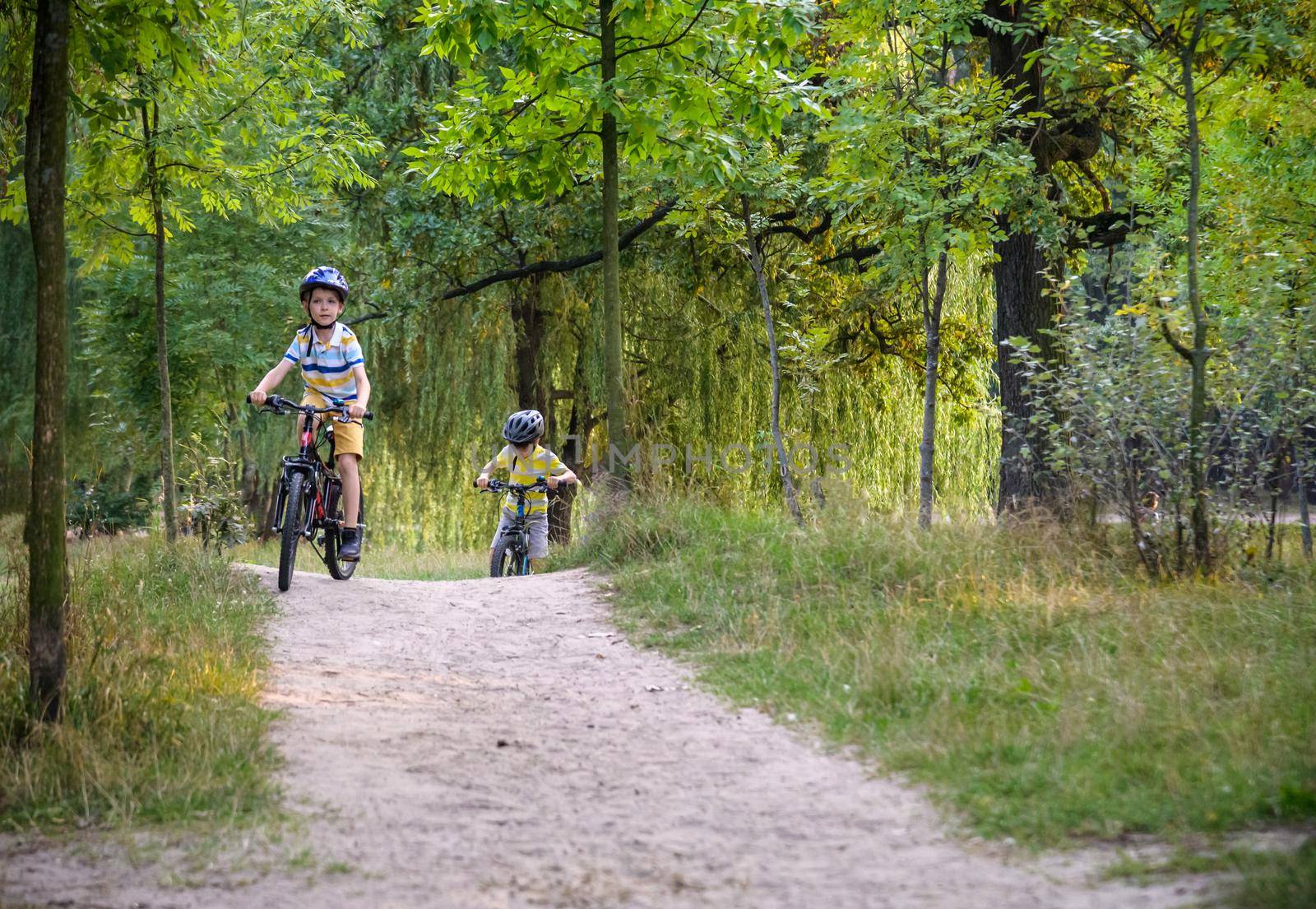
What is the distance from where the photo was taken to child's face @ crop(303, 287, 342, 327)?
8891mm

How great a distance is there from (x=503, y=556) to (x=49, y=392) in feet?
20.4

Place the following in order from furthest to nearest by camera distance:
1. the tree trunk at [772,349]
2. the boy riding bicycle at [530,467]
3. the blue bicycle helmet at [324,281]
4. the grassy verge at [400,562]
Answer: the grassy verge at [400,562] → the tree trunk at [772,349] → the boy riding bicycle at [530,467] → the blue bicycle helmet at [324,281]

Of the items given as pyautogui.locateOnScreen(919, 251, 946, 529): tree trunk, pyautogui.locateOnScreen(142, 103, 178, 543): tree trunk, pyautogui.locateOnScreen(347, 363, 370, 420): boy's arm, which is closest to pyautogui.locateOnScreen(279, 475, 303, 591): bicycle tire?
pyautogui.locateOnScreen(347, 363, 370, 420): boy's arm

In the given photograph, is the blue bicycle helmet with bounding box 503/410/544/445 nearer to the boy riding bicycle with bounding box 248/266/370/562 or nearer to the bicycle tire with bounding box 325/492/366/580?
the bicycle tire with bounding box 325/492/366/580

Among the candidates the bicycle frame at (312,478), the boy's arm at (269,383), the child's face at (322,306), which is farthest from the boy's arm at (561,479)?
the boy's arm at (269,383)

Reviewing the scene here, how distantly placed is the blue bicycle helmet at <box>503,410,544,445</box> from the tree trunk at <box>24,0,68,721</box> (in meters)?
5.80

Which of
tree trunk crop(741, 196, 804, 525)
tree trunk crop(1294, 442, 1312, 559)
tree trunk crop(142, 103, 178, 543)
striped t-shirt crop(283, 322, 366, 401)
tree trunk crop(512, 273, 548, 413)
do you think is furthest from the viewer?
tree trunk crop(512, 273, 548, 413)

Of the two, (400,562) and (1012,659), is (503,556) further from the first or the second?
(400,562)

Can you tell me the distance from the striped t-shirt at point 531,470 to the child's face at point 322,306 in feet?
7.69

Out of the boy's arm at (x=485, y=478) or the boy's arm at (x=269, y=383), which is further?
the boy's arm at (x=485, y=478)

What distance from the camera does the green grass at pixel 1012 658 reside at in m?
4.18

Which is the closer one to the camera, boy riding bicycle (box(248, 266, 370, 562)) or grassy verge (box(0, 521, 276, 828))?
grassy verge (box(0, 521, 276, 828))

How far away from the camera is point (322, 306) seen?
8.90 m

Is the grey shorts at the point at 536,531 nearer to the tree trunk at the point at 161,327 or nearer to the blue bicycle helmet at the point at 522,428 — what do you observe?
the blue bicycle helmet at the point at 522,428
